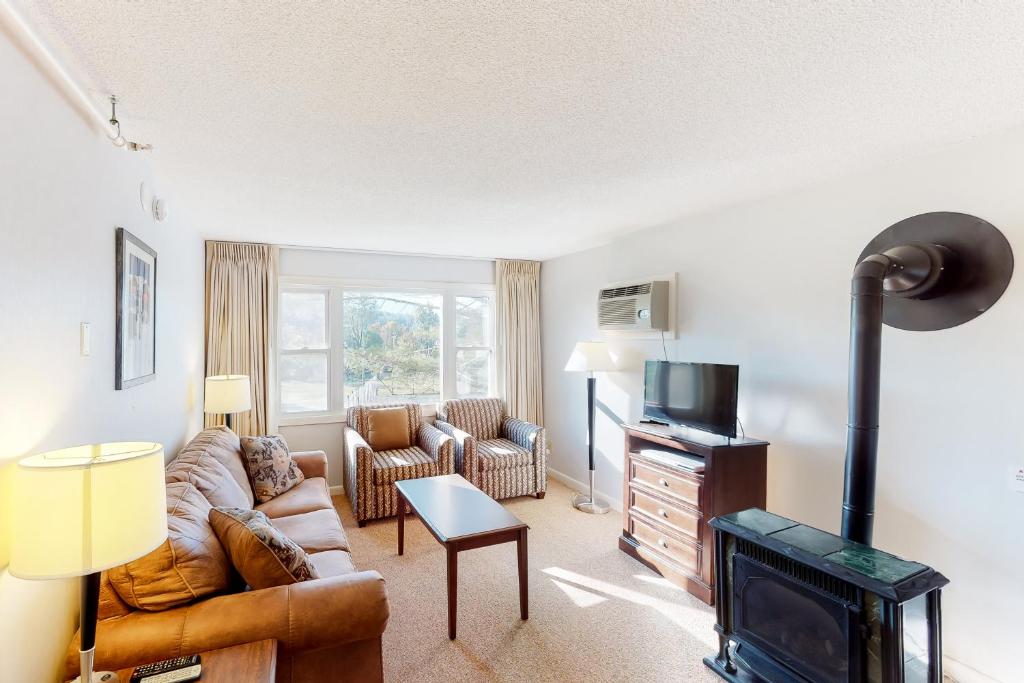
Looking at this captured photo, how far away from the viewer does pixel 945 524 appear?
2.26 meters

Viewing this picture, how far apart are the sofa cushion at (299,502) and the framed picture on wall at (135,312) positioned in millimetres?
1047

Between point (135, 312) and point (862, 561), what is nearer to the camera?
point (862, 561)

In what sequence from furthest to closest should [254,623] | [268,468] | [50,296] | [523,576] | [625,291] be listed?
1. [625,291]
2. [268,468]
3. [523,576]
4. [254,623]
5. [50,296]

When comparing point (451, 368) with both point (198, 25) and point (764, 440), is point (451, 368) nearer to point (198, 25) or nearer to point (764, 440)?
point (764, 440)

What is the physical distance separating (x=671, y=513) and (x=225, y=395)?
10.5 ft

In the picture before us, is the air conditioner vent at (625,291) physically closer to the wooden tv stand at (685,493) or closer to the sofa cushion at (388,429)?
the wooden tv stand at (685,493)

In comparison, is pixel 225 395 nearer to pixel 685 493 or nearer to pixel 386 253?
pixel 386 253

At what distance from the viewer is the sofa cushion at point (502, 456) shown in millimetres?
4434

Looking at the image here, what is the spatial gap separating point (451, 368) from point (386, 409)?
0.94 metres

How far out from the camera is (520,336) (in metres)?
5.54

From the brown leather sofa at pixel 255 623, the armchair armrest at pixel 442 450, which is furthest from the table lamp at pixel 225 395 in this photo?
the brown leather sofa at pixel 255 623

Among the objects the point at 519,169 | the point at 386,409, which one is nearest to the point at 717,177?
the point at 519,169

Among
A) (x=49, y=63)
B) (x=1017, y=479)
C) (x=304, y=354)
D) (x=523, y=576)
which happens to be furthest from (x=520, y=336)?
(x=49, y=63)

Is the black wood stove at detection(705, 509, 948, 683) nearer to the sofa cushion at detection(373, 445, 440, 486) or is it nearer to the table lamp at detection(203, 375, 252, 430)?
the sofa cushion at detection(373, 445, 440, 486)
